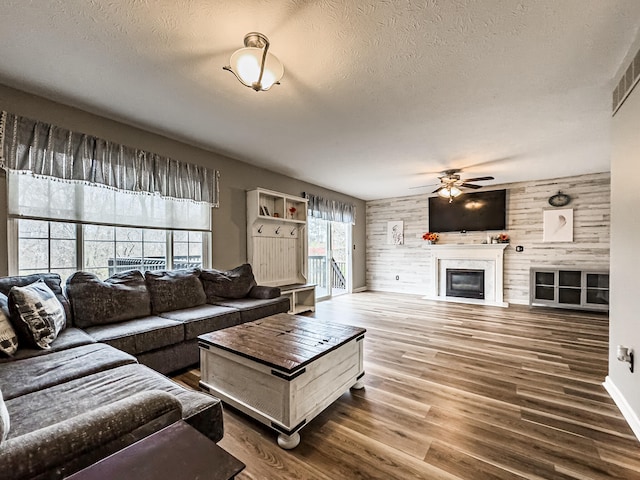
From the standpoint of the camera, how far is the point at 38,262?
257 centimetres

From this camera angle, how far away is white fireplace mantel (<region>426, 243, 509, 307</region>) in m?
5.70

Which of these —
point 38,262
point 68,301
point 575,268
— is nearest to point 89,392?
point 68,301

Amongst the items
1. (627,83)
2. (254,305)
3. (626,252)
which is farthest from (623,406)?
(254,305)

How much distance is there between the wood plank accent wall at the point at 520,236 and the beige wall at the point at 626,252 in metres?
3.77

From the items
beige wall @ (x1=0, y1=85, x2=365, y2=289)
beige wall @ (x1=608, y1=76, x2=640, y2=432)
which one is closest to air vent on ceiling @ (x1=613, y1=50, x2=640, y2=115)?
beige wall @ (x1=608, y1=76, x2=640, y2=432)

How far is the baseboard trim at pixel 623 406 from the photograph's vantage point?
5.77ft

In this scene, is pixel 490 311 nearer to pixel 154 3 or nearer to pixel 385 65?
pixel 385 65

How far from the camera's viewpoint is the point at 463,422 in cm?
187

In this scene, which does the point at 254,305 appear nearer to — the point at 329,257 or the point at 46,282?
the point at 46,282

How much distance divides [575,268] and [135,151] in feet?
22.2

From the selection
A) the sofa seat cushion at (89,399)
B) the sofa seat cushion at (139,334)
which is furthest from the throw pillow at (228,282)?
the sofa seat cushion at (89,399)

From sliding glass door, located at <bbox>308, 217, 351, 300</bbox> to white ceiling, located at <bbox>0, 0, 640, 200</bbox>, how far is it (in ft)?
9.83

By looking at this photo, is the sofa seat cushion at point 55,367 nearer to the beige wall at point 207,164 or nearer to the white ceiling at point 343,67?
the beige wall at point 207,164

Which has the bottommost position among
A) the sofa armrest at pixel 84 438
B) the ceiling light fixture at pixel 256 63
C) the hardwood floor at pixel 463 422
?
the hardwood floor at pixel 463 422
